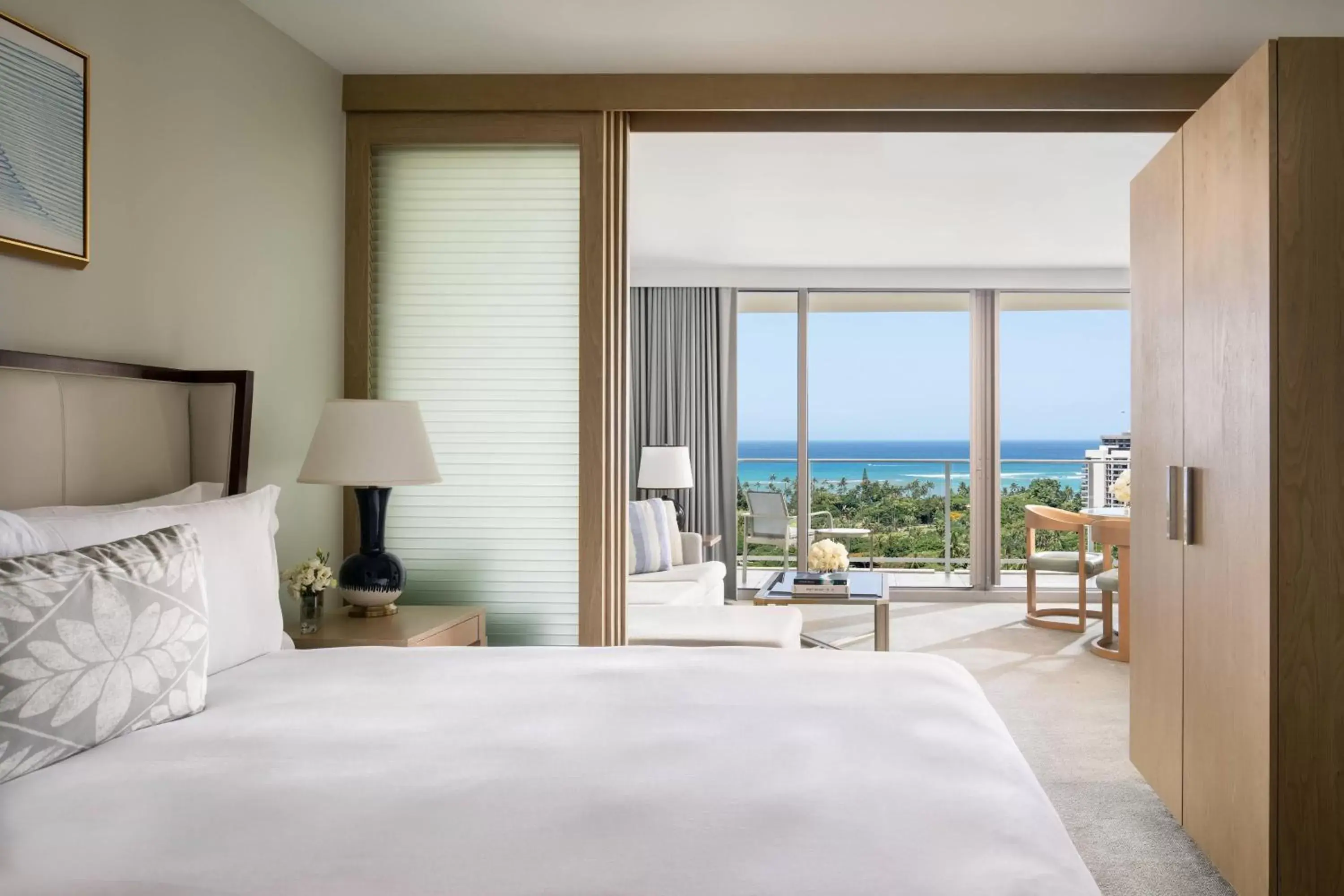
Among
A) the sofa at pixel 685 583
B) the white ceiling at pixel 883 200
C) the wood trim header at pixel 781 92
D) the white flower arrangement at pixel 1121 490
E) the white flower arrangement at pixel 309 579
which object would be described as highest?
the white ceiling at pixel 883 200

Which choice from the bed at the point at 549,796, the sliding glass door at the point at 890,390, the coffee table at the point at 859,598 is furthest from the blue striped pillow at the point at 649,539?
the sliding glass door at the point at 890,390

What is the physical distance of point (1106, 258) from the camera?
7.02 m

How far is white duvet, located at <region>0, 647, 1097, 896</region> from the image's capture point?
119 centimetres

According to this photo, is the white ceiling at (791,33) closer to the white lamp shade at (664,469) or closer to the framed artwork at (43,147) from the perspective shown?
the framed artwork at (43,147)

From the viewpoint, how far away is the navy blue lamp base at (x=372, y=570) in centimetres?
315

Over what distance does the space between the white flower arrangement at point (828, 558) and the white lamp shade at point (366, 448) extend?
2839mm

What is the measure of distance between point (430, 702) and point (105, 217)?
159cm

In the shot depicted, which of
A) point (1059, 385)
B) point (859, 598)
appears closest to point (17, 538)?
point (859, 598)

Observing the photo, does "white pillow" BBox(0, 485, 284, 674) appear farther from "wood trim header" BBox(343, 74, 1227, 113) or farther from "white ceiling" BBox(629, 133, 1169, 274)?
"white ceiling" BBox(629, 133, 1169, 274)

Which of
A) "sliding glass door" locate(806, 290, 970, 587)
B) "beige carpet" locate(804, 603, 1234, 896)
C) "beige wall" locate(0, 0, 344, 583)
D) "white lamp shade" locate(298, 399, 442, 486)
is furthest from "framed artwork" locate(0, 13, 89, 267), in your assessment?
"sliding glass door" locate(806, 290, 970, 587)

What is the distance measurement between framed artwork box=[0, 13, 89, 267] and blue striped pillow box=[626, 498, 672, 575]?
13.4 ft

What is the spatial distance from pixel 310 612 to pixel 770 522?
5065mm

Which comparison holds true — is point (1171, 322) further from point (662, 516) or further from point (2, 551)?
point (662, 516)

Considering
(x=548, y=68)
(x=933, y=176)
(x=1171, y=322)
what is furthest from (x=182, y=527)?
(x=933, y=176)
